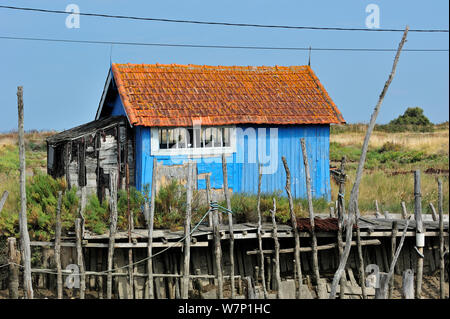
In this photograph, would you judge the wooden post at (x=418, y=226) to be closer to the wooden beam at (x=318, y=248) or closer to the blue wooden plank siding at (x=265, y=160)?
the wooden beam at (x=318, y=248)

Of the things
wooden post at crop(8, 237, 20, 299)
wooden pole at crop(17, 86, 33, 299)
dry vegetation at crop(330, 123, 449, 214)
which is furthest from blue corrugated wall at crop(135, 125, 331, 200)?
wooden pole at crop(17, 86, 33, 299)

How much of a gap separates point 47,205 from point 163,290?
3.13 m

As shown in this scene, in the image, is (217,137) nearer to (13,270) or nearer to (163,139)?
(163,139)

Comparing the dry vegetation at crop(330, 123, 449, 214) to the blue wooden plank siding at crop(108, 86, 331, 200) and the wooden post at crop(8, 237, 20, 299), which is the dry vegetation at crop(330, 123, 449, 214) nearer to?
the blue wooden plank siding at crop(108, 86, 331, 200)

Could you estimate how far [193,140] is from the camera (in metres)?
16.0

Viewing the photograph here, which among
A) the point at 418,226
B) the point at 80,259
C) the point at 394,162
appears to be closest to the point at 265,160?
the point at 418,226

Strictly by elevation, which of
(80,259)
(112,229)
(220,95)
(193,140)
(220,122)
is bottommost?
(80,259)

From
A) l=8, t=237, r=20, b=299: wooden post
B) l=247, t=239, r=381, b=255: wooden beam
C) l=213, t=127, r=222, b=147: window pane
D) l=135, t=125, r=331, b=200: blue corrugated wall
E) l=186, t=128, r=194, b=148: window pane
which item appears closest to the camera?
l=8, t=237, r=20, b=299: wooden post

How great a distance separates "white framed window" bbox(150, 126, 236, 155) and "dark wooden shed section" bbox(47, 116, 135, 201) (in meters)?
0.80

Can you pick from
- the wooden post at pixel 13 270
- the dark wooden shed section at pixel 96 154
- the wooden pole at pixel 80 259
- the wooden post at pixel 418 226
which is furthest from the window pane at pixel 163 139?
the wooden post at pixel 418 226

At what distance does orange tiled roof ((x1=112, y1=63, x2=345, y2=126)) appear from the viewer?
1606 centimetres

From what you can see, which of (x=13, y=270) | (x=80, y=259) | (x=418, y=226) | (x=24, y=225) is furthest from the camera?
(x=418, y=226)

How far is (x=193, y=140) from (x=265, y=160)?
2.02 m
